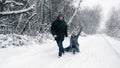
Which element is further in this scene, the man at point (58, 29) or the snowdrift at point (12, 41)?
the snowdrift at point (12, 41)

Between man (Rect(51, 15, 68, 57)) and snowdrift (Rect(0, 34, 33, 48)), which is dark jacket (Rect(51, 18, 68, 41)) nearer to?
man (Rect(51, 15, 68, 57))

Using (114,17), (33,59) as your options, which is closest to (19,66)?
(33,59)

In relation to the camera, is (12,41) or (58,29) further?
(12,41)

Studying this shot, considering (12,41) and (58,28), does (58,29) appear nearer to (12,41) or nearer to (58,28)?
(58,28)

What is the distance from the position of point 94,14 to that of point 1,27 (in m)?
66.9

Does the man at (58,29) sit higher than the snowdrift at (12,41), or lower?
higher

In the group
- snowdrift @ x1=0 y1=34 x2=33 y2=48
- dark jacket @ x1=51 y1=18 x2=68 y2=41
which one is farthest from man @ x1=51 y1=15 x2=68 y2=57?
snowdrift @ x1=0 y1=34 x2=33 y2=48

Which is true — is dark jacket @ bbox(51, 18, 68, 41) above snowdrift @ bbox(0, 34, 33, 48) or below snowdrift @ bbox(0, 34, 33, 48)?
above

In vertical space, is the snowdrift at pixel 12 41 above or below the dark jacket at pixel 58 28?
below

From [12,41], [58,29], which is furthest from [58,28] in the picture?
[12,41]

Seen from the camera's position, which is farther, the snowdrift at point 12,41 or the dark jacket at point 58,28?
the snowdrift at point 12,41

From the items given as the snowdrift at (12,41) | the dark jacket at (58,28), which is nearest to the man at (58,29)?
the dark jacket at (58,28)

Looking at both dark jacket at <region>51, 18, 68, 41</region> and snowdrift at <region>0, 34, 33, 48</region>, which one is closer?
dark jacket at <region>51, 18, 68, 41</region>

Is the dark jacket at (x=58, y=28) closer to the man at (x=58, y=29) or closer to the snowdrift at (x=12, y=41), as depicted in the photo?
the man at (x=58, y=29)
